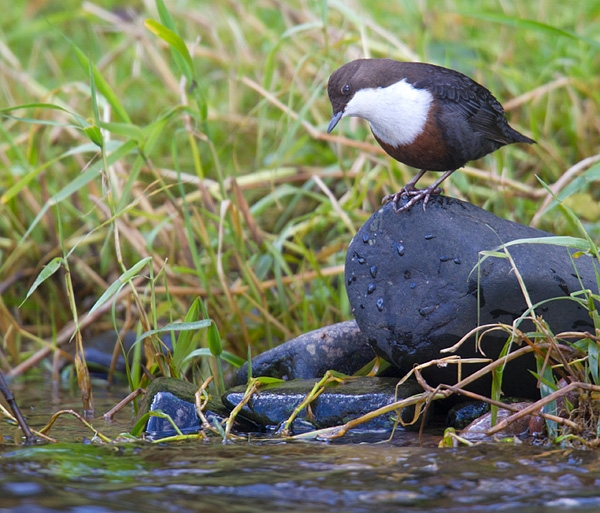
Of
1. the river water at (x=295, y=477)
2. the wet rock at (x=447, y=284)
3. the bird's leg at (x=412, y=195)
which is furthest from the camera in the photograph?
the bird's leg at (x=412, y=195)

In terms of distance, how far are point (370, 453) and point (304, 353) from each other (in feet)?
2.96

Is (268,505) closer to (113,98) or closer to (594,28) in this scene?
(113,98)

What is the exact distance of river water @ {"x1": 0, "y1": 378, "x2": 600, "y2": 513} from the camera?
232 centimetres

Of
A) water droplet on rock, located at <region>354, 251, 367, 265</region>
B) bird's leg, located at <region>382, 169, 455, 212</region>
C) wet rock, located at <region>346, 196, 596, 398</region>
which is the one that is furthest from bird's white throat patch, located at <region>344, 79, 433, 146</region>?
water droplet on rock, located at <region>354, 251, 367, 265</region>

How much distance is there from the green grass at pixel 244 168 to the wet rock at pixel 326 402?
1.97 ft

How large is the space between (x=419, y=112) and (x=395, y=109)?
0.35 ft

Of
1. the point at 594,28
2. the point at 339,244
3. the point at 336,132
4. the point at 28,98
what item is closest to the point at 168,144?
the point at 28,98

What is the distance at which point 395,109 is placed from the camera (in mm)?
3697

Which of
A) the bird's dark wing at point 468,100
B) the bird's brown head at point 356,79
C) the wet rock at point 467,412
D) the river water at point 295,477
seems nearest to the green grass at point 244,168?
the bird's dark wing at point 468,100

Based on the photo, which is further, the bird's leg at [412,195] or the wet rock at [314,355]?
the wet rock at [314,355]

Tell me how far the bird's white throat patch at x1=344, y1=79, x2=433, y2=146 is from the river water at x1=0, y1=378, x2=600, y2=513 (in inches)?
51.2

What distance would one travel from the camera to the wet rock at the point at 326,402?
3225mm

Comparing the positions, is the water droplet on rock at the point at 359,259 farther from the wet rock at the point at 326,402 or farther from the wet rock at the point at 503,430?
the wet rock at the point at 503,430

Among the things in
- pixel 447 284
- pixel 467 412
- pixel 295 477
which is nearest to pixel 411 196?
pixel 447 284
